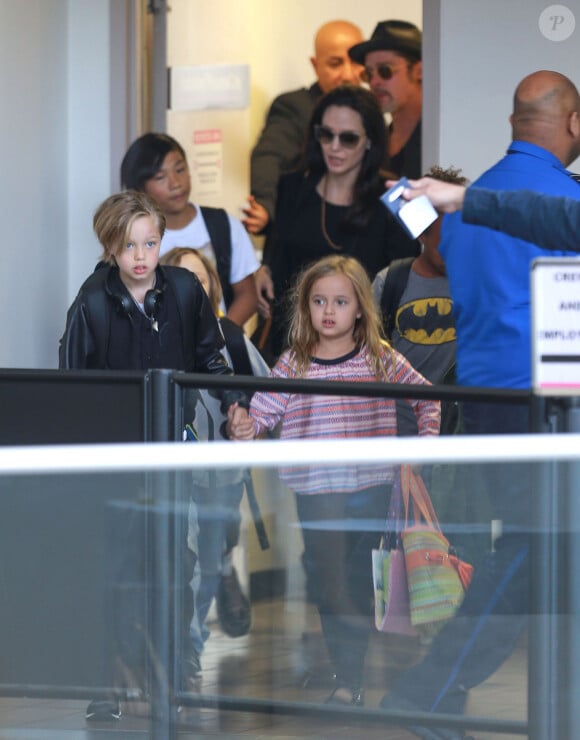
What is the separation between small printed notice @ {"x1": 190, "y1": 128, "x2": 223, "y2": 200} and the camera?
862 cm

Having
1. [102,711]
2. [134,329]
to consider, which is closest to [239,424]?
[102,711]

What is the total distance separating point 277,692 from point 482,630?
50 centimetres

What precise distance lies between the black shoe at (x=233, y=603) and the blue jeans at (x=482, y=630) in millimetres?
403

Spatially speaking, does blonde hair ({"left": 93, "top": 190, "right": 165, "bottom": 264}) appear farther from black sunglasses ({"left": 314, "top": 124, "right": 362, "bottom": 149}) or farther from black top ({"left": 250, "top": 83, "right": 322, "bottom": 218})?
black top ({"left": 250, "top": 83, "right": 322, "bottom": 218})

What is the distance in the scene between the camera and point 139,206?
18.0ft

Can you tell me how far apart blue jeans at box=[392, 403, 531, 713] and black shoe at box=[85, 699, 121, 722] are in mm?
656

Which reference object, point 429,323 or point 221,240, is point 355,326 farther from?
point 221,240

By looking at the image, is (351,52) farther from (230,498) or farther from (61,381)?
(230,498)

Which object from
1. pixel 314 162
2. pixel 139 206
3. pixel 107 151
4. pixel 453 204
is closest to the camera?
pixel 453 204

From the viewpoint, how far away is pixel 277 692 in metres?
3.68

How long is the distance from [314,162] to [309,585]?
3714mm

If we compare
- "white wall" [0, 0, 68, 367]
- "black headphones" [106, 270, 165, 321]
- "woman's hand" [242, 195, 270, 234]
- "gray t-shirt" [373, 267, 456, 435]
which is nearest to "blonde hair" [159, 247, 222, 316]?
"gray t-shirt" [373, 267, 456, 435]

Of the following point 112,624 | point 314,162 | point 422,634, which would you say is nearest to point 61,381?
point 112,624

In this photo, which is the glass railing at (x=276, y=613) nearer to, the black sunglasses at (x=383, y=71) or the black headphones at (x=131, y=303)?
the black headphones at (x=131, y=303)
